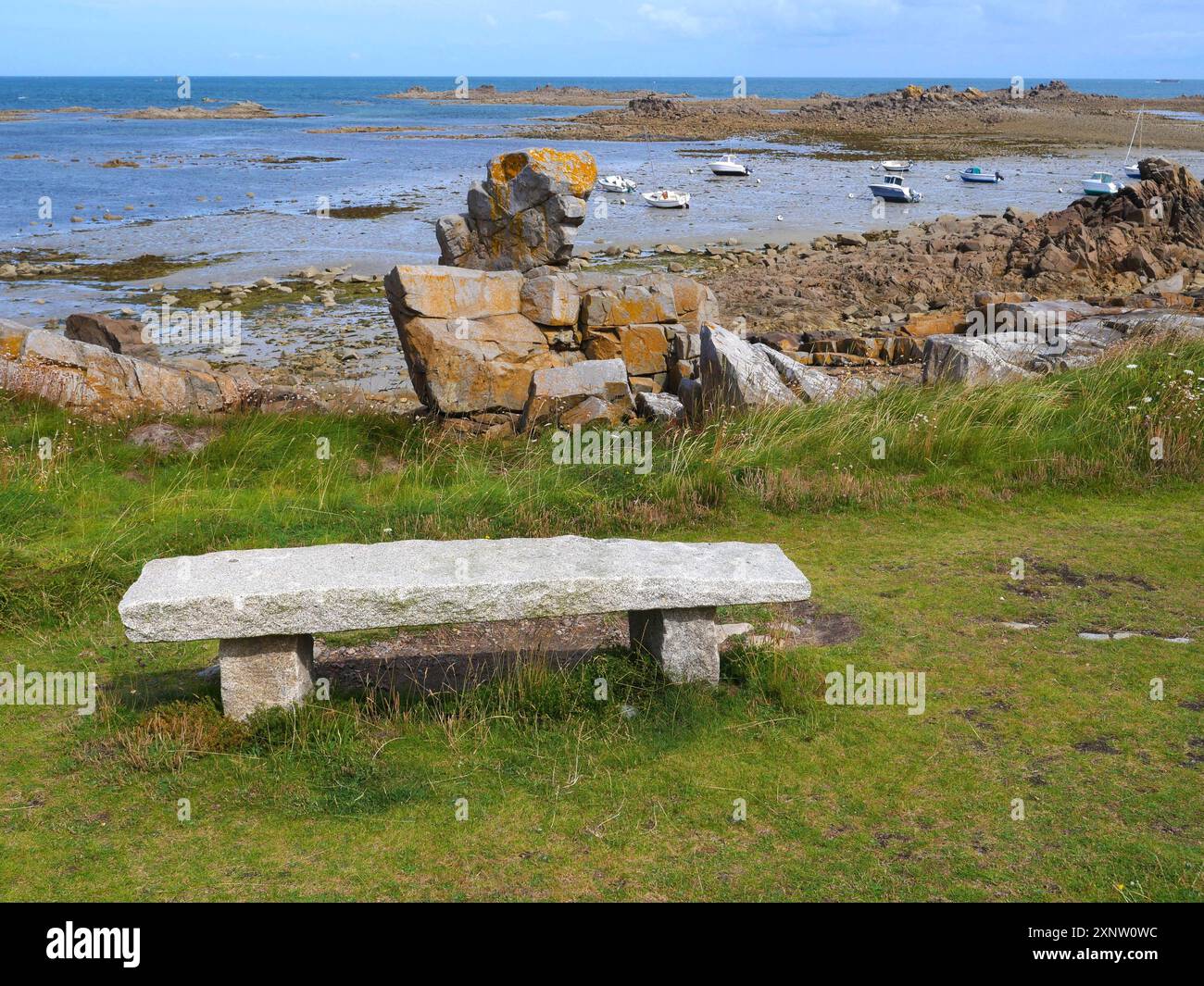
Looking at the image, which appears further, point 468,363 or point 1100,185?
point 1100,185

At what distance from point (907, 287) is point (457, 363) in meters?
14.6

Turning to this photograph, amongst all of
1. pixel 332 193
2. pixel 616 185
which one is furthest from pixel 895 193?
pixel 332 193

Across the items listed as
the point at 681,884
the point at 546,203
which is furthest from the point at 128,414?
the point at 681,884

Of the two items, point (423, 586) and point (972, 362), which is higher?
point (972, 362)

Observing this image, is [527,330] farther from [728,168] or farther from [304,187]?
[728,168]

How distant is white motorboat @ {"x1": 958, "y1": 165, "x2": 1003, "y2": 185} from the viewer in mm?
50781

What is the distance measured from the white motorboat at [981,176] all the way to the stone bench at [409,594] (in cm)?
4912

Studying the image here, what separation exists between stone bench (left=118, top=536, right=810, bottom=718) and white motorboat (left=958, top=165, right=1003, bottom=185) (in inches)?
1934

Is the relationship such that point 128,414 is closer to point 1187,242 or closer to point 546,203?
point 546,203

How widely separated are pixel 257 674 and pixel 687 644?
2.25 meters

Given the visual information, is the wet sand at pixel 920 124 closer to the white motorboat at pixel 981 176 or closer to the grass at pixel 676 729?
the white motorboat at pixel 981 176

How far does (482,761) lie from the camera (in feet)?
18.8

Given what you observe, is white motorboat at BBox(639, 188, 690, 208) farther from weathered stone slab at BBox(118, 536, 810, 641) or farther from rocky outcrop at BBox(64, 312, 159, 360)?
weathered stone slab at BBox(118, 536, 810, 641)

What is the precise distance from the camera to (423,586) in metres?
5.88
